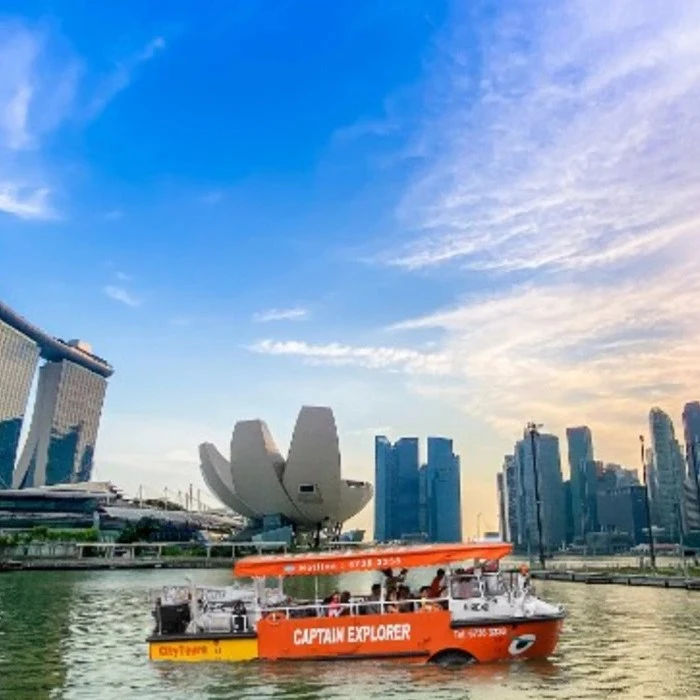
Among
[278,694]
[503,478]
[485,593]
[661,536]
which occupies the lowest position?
[278,694]

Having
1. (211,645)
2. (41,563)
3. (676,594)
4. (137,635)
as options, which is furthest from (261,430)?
(211,645)

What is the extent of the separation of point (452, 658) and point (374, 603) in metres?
2.11

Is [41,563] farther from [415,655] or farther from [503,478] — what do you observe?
[503,478]

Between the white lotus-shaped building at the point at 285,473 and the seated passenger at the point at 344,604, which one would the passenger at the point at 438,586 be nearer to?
the seated passenger at the point at 344,604

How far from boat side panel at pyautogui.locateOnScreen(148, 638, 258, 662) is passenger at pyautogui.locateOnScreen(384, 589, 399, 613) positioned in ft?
10.4

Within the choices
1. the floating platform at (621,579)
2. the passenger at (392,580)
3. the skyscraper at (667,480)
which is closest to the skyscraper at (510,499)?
the skyscraper at (667,480)

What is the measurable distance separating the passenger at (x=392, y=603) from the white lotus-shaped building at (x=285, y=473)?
9128 centimetres

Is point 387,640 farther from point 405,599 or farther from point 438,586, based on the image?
point 438,586

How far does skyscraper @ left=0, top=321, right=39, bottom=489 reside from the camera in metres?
190

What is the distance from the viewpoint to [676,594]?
42.3 metres

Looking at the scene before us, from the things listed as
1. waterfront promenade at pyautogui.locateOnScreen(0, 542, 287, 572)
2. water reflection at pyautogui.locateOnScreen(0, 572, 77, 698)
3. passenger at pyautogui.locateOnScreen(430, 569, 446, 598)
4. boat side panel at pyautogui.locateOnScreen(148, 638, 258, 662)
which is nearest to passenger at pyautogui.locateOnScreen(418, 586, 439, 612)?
passenger at pyautogui.locateOnScreen(430, 569, 446, 598)

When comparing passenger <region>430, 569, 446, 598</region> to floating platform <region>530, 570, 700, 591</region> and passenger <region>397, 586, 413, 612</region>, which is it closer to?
passenger <region>397, 586, 413, 612</region>

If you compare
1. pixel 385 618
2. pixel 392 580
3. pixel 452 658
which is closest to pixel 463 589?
pixel 452 658

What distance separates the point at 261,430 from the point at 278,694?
325 feet
